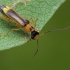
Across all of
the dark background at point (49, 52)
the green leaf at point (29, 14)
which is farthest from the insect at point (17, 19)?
the dark background at point (49, 52)

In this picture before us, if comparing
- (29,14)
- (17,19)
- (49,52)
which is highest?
(29,14)

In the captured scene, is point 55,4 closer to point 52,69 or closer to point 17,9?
point 17,9

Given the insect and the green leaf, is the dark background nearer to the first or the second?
the insect

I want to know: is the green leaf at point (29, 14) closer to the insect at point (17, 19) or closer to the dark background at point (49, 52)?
the insect at point (17, 19)

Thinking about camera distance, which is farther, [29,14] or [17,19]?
[17,19]

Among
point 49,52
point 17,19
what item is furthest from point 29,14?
point 49,52

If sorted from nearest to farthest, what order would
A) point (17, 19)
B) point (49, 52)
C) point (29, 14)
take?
point (29, 14) → point (17, 19) → point (49, 52)

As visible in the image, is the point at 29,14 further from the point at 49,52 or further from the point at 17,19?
the point at 49,52
